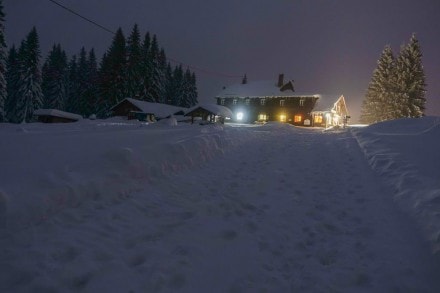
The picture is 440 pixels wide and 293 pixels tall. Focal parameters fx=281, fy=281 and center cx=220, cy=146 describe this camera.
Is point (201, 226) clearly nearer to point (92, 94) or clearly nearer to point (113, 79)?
point (113, 79)

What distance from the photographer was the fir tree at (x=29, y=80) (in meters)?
52.1

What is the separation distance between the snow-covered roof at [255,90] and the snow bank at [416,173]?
45.7m

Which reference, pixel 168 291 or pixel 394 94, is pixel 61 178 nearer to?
pixel 168 291

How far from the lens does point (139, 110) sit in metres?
51.4

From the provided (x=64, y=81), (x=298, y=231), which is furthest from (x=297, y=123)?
(x=64, y=81)

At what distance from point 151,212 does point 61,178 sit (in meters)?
1.87

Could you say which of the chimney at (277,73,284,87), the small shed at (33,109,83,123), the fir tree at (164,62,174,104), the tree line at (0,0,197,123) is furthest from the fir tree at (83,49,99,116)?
the chimney at (277,73,284,87)

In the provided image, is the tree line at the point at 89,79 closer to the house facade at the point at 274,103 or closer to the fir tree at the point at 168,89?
the fir tree at the point at 168,89

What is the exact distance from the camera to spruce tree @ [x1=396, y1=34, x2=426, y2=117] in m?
49.3

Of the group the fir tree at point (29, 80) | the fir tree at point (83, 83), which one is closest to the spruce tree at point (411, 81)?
the fir tree at point (83, 83)

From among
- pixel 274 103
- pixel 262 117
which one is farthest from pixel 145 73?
pixel 274 103

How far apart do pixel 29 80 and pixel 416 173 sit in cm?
6182

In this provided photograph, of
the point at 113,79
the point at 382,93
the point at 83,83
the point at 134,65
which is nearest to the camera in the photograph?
the point at 382,93

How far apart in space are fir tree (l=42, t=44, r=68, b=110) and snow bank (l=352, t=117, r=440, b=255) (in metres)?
71.0
